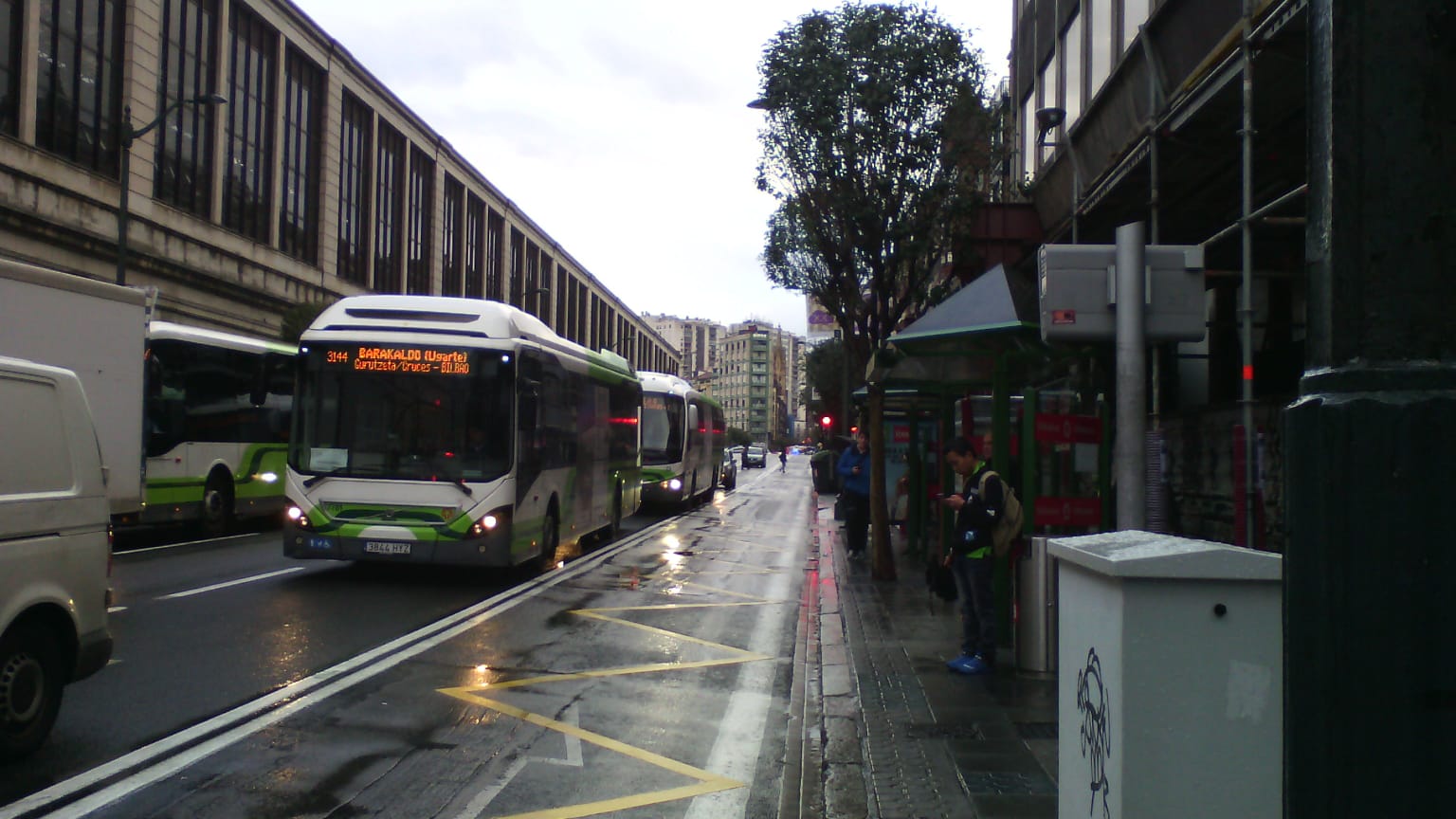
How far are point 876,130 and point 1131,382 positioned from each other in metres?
18.1

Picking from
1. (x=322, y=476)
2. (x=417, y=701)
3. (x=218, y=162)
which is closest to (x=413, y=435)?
(x=322, y=476)

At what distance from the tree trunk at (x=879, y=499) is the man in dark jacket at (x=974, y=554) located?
5.61m

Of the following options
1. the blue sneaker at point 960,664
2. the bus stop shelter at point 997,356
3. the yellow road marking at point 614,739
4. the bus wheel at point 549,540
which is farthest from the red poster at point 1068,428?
the bus wheel at point 549,540

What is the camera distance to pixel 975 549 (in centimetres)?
825

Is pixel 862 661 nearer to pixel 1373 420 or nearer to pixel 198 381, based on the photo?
pixel 1373 420

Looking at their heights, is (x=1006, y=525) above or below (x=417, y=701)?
above

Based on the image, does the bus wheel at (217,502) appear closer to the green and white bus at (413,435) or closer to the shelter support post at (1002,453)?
the green and white bus at (413,435)

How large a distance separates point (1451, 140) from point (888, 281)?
911 inches

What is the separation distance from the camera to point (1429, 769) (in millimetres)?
1663

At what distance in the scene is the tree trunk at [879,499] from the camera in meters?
14.2

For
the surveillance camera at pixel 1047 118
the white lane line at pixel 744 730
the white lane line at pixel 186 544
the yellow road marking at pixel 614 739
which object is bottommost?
the white lane line at pixel 744 730

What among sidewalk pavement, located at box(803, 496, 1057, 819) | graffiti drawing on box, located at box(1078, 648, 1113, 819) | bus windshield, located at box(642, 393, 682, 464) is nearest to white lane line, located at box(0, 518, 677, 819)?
sidewalk pavement, located at box(803, 496, 1057, 819)

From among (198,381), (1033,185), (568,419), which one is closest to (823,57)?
(1033,185)

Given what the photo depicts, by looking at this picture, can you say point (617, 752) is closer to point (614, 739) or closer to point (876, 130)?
point (614, 739)
